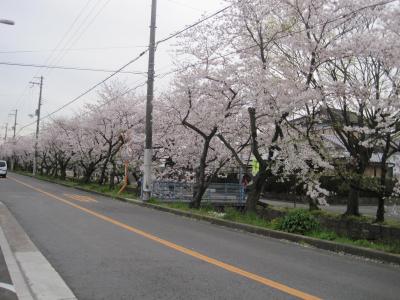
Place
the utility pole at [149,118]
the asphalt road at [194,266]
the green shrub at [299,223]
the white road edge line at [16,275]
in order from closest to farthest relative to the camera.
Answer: the white road edge line at [16,275] < the asphalt road at [194,266] < the green shrub at [299,223] < the utility pole at [149,118]

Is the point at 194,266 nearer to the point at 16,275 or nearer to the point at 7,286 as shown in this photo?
the point at 16,275

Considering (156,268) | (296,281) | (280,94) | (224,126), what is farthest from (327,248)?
(224,126)

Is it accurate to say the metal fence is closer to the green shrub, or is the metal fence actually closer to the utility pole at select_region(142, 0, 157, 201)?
the utility pole at select_region(142, 0, 157, 201)

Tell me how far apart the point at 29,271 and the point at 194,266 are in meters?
2.62

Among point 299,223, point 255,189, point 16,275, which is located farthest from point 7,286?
point 255,189

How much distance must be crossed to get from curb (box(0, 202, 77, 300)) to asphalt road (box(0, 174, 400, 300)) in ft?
0.55

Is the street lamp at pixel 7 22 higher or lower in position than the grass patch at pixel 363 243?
higher

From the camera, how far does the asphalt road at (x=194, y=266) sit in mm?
6395

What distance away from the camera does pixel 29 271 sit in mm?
7219

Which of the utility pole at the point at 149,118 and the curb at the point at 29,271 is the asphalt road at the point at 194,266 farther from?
the utility pole at the point at 149,118

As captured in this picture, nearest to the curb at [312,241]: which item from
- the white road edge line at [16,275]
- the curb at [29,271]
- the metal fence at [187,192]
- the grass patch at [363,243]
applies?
the grass patch at [363,243]

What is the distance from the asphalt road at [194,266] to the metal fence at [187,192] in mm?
13718

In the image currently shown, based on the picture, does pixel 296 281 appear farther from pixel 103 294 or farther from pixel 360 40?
pixel 360 40

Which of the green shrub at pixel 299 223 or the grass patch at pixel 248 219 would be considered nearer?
the green shrub at pixel 299 223
